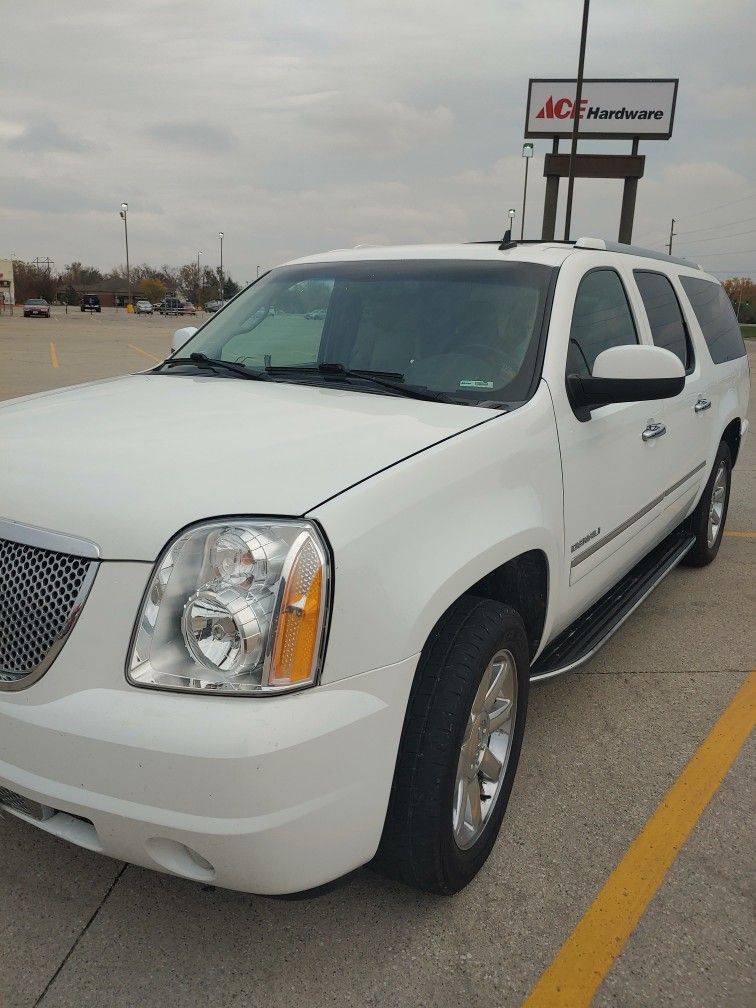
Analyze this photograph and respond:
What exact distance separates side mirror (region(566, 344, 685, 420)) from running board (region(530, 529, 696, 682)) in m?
0.86

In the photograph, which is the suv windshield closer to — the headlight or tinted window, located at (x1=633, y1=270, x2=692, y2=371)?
tinted window, located at (x1=633, y1=270, x2=692, y2=371)

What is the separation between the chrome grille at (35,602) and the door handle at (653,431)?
2.42 meters

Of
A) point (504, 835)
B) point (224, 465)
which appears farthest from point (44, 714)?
point (504, 835)

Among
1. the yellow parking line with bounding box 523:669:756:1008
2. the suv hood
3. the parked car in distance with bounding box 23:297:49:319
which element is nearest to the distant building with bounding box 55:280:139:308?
the parked car in distance with bounding box 23:297:49:319

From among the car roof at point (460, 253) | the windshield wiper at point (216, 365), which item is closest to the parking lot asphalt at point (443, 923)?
the windshield wiper at point (216, 365)

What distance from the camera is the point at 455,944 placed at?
7.20 feet

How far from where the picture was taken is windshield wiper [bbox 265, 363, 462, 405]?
2.82 m

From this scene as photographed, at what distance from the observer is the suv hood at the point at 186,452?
6.20 feet

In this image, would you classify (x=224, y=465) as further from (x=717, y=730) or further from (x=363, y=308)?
(x=717, y=730)

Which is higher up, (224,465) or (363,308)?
(363,308)

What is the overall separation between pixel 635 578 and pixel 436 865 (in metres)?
2.21

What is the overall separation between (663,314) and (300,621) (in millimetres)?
3025

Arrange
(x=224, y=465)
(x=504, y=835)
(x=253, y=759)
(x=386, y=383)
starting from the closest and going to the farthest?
(x=253, y=759), (x=224, y=465), (x=504, y=835), (x=386, y=383)

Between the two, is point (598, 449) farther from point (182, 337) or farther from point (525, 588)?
point (182, 337)
